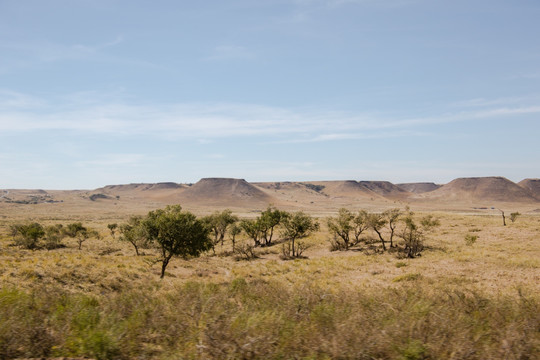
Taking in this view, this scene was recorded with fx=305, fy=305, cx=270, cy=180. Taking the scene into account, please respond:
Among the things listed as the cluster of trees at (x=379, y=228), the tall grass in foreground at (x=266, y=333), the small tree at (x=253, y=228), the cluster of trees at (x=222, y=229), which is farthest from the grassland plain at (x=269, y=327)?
the small tree at (x=253, y=228)

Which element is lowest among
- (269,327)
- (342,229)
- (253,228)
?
(253,228)

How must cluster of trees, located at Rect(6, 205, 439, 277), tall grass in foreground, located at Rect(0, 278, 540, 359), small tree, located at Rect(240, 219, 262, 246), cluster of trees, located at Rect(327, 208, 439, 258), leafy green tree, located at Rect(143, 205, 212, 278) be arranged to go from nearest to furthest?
tall grass in foreground, located at Rect(0, 278, 540, 359)
leafy green tree, located at Rect(143, 205, 212, 278)
cluster of trees, located at Rect(6, 205, 439, 277)
cluster of trees, located at Rect(327, 208, 439, 258)
small tree, located at Rect(240, 219, 262, 246)

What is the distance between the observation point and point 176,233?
91.3 feet

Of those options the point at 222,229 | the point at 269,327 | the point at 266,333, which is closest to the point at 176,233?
the point at 269,327

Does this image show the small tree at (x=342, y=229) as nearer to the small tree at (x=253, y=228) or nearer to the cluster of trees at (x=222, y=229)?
the cluster of trees at (x=222, y=229)

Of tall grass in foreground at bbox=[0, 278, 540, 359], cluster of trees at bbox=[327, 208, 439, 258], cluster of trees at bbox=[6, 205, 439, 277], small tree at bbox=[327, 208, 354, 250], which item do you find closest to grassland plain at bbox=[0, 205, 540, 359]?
tall grass in foreground at bbox=[0, 278, 540, 359]

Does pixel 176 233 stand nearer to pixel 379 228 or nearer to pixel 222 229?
pixel 379 228

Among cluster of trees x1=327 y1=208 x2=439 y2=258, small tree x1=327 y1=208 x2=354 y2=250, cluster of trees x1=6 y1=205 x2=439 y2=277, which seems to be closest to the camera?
cluster of trees x1=6 y1=205 x2=439 y2=277

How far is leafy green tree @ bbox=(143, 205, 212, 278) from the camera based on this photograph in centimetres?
2786

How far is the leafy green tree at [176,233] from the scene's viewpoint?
2786 cm

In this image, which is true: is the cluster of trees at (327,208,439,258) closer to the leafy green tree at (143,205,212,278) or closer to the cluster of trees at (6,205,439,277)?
the cluster of trees at (6,205,439,277)

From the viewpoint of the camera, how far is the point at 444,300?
30.6ft

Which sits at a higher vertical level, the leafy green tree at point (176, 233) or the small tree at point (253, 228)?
the leafy green tree at point (176, 233)

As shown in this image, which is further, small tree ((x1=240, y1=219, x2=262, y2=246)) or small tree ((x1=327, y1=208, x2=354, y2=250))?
small tree ((x1=240, y1=219, x2=262, y2=246))
